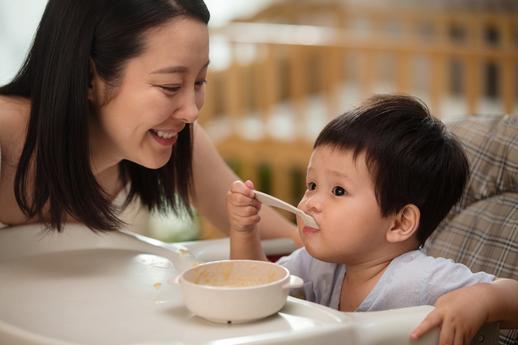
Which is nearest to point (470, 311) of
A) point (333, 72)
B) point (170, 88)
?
point (170, 88)

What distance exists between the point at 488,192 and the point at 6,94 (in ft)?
3.05

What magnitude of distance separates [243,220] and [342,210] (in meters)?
0.20

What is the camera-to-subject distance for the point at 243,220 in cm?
143

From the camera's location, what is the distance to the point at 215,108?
4.04 m

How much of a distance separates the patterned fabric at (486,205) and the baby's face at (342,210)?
0.30 meters

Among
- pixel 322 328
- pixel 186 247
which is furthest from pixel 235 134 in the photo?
pixel 322 328

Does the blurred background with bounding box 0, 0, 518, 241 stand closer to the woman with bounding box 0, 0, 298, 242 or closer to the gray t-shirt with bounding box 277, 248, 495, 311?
the woman with bounding box 0, 0, 298, 242

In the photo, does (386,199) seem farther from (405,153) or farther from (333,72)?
(333,72)

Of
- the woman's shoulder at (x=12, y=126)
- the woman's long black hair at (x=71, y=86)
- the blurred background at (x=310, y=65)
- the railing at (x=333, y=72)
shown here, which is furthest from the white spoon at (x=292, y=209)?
the railing at (x=333, y=72)

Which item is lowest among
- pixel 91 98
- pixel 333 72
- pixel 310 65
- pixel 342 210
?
pixel 310 65

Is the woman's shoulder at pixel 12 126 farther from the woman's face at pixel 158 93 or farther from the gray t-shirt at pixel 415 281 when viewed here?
the gray t-shirt at pixel 415 281

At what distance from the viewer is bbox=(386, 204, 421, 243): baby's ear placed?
1.32m

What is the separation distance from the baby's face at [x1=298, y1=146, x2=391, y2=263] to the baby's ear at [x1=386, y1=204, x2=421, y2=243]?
1 cm

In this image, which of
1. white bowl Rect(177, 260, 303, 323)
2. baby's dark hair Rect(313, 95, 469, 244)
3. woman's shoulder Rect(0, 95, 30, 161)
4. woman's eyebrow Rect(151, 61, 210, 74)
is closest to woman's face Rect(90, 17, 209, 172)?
woman's eyebrow Rect(151, 61, 210, 74)
